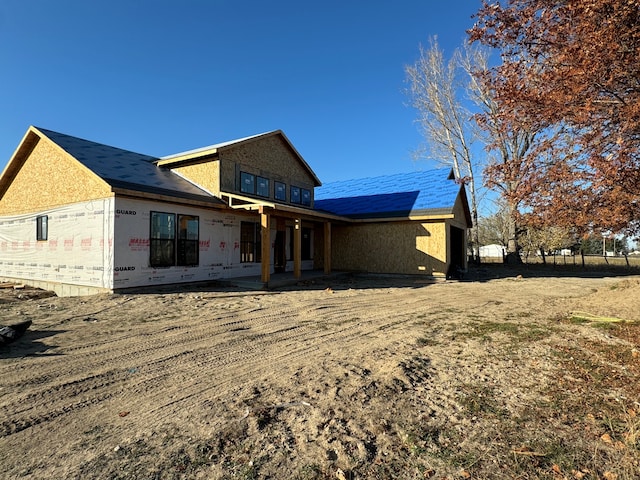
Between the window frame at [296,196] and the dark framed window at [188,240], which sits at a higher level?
the window frame at [296,196]

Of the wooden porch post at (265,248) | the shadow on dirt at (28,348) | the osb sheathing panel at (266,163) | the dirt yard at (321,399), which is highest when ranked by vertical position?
Result: the osb sheathing panel at (266,163)

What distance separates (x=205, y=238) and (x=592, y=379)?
11659 millimetres

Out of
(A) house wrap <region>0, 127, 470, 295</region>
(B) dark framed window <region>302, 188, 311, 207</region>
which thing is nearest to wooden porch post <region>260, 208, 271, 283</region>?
(A) house wrap <region>0, 127, 470, 295</region>

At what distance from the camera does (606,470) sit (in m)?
2.46

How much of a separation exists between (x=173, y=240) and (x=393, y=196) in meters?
11.9

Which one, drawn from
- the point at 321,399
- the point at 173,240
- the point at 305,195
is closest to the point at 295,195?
the point at 305,195

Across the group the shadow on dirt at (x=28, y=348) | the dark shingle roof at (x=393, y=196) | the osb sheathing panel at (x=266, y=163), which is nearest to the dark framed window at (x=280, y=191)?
the osb sheathing panel at (x=266, y=163)

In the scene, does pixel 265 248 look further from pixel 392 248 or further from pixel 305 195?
pixel 392 248

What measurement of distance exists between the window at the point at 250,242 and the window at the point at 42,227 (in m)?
7.09

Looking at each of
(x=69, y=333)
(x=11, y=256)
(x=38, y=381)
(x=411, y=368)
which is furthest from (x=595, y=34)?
(x=11, y=256)

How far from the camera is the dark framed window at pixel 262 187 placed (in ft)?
51.5

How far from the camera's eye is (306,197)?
18750 mm

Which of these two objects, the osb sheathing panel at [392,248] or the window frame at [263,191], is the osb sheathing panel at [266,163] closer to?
the window frame at [263,191]

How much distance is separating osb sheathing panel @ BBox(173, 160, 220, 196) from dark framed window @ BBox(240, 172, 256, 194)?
1.24 metres
